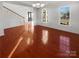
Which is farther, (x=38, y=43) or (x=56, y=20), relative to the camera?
(x=38, y=43)

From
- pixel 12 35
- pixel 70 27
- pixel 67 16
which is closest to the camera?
pixel 67 16

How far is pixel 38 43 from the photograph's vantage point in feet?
6.80

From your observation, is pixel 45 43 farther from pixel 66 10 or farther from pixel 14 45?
pixel 66 10

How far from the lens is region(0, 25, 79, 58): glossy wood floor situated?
62.6 inches

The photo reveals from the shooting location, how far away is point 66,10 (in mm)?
1452

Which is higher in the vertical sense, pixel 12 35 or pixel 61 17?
pixel 61 17

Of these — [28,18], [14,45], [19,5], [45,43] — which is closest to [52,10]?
[28,18]

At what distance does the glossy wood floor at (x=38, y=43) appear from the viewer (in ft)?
5.21

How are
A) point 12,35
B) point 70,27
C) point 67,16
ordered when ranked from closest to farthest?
point 67,16
point 70,27
point 12,35

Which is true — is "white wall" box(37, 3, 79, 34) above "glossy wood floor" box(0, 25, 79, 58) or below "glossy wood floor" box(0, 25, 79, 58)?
above

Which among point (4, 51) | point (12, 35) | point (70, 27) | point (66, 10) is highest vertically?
point (66, 10)

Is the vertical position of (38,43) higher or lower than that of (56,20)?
lower

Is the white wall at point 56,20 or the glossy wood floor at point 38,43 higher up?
the white wall at point 56,20

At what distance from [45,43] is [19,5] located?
3.25 ft
